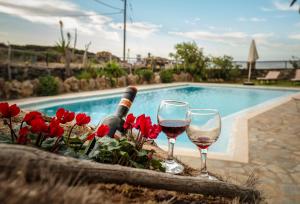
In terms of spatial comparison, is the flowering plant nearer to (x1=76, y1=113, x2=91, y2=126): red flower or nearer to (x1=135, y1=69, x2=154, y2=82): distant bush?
(x1=76, y1=113, x2=91, y2=126): red flower

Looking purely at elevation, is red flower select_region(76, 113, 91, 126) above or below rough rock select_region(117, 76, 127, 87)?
above

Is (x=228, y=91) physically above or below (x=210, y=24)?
below

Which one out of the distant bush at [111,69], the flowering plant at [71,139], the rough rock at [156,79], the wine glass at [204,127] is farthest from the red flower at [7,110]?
the rough rock at [156,79]

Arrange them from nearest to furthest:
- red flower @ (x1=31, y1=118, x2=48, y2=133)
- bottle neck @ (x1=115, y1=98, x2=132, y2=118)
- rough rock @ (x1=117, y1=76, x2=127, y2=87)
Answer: red flower @ (x1=31, y1=118, x2=48, y2=133) → bottle neck @ (x1=115, y1=98, x2=132, y2=118) → rough rock @ (x1=117, y1=76, x2=127, y2=87)

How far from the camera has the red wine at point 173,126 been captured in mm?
1517

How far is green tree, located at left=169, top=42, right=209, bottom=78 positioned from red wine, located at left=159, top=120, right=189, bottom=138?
21906 mm

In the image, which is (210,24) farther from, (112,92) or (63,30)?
(112,92)

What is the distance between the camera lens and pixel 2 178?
1.51ft

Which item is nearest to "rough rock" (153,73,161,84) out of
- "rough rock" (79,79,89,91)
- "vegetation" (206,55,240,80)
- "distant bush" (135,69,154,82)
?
"distant bush" (135,69,154,82)

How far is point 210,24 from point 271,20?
29.3 ft

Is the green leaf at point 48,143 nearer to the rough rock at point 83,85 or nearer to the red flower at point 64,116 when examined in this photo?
the red flower at point 64,116

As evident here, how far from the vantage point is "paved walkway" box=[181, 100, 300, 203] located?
300 cm

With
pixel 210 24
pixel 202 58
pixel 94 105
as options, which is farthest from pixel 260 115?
pixel 210 24

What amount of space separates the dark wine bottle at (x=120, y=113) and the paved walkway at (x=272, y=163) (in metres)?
0.85
